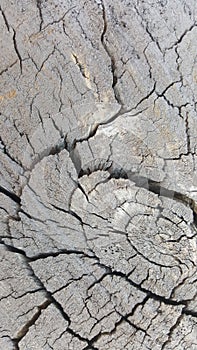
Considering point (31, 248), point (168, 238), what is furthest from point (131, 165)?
point (31, 248)

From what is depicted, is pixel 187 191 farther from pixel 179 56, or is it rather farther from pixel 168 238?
pixel 179 56

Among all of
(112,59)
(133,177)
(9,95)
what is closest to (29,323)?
(133,177)

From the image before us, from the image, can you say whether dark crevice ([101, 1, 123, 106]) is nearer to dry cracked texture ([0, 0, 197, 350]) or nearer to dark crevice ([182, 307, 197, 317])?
dry cracked texture ([0, 0, 197, 350])

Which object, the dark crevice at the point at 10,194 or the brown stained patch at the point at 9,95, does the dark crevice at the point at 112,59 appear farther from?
the dark crevice at the point at 10,194

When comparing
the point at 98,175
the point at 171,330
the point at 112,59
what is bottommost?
the point at 171,330

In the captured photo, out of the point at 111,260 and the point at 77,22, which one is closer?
the point at 77,22

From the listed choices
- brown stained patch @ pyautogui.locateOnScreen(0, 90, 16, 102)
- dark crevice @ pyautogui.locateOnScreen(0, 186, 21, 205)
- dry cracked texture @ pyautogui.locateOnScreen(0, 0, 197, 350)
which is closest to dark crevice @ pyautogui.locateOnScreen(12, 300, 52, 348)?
dry cracked texture @ pyautogui.locateOnScreen(0, 0, 197, 350)

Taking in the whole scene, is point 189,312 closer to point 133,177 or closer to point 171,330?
point 171,330

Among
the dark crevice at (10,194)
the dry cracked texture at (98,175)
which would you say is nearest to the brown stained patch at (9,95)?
the dry cracked texture at (98,175)
